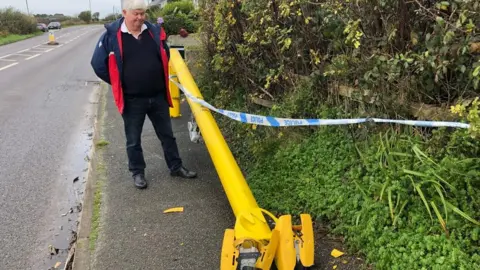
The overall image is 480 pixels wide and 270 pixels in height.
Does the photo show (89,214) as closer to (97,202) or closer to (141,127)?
(97,202)

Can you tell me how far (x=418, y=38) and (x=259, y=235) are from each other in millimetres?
1724

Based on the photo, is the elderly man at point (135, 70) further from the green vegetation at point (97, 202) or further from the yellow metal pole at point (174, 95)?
the yellow metal pole at point (174, 95)

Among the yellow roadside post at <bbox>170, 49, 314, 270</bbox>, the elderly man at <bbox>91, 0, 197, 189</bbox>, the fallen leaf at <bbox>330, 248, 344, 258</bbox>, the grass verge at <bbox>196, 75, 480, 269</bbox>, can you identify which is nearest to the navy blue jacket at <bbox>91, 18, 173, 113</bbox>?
the elderly man at <bbox>91, 0, 197, 189</bbox>

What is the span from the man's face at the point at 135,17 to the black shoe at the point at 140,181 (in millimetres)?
1573

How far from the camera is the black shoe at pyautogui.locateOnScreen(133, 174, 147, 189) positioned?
4641mm

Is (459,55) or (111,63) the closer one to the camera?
(459,55)

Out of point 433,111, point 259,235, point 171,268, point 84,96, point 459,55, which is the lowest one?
point 84,96

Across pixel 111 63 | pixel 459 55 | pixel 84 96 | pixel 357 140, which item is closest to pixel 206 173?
pixel 111 63

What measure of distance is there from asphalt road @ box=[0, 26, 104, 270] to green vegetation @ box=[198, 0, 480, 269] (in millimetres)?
2007

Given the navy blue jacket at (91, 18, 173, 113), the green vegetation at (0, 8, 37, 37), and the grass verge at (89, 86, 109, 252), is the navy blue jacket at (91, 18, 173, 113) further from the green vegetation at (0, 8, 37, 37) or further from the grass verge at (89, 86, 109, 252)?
the green vegetation at (0, 8, 37, 37)

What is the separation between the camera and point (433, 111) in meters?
3.03

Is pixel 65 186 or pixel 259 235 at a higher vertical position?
pixel 259 235

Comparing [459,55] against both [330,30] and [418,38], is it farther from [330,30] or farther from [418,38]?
[330,30]

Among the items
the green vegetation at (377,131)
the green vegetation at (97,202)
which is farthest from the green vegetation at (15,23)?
the green vegetation at (377,131)
